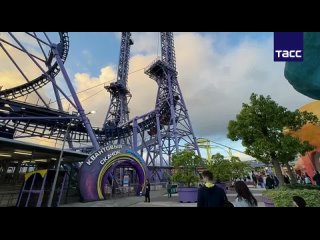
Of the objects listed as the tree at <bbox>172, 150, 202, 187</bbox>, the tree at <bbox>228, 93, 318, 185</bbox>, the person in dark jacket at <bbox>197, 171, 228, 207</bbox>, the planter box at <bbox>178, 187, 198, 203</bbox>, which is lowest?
the planter box at <bbox>178, 187, 198, 203</bbox>

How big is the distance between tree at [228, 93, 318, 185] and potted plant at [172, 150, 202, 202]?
5.15 m

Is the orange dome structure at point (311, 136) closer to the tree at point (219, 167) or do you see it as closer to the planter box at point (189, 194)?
the tree at point (219, 167)

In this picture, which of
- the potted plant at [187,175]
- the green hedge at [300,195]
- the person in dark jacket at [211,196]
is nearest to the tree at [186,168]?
the potted plant at [187,175]

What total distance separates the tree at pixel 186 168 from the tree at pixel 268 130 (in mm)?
5324

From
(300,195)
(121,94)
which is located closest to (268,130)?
(300,195)

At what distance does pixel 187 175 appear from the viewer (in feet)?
53.6

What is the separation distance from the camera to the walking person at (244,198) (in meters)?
3.90

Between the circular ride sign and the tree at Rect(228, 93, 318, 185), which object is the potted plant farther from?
the tree at Rect(228, 93, 318, 185)

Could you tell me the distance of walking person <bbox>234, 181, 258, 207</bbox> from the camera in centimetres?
390

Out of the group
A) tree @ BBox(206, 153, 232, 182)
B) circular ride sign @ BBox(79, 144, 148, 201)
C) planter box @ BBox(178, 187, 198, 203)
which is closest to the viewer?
planter box @ BBox(178, 187, 198, 203)

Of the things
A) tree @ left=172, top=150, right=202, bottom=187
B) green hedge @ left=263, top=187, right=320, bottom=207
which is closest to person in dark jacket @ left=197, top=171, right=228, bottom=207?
green hedge @ left=263, top=187, right=320, bottom=207

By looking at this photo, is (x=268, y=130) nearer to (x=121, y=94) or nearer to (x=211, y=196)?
(x=211, y=196)
